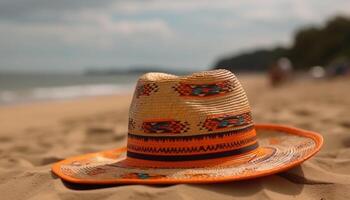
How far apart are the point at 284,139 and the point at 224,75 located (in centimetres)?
71

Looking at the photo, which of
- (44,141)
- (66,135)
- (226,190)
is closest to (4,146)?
(44,141)

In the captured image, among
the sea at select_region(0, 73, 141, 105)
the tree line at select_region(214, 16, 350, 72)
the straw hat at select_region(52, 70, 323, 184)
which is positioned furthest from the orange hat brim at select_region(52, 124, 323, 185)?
the tree line at select_region(214, 16, 350, 72)

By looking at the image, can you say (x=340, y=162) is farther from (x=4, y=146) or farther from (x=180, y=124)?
(x=4, y=146)

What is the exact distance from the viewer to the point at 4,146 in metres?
4.27

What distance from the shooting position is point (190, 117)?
238 centimetres

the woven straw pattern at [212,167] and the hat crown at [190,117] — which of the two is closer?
the woven straw pattern at [212,167]

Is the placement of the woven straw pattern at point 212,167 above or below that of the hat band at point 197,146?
below

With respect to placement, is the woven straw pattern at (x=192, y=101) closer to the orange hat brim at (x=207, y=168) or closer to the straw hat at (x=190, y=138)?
the straw hat at (x=190, y=138)

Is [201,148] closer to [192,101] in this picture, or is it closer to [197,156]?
[197,156]

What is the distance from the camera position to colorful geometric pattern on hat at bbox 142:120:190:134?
239 centimetres

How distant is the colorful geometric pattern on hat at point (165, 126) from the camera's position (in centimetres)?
239

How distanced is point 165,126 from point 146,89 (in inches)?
10.0

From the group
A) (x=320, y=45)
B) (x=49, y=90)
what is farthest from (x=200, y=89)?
(x=320, y=45)

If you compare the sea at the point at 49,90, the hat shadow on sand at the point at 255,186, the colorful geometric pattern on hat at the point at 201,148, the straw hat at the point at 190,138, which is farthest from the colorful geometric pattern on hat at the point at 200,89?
the sea at the point at 49,90
